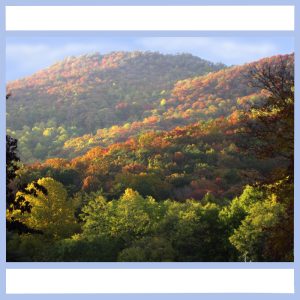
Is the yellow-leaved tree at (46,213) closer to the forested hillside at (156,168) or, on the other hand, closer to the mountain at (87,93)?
the forested hillside at (156,168)

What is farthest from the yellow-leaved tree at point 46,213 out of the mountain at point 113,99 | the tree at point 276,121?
the tree at point 276,121

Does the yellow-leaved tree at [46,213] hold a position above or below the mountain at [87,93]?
below

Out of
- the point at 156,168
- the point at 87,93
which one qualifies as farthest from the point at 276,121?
the point at 87,93

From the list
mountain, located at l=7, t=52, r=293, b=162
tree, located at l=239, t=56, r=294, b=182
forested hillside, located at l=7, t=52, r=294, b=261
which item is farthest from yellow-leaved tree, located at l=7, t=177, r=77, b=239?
tree, located at l=239, t=56, r=294, b=182

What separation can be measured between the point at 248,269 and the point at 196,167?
282 cm

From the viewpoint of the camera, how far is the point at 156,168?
15602mm

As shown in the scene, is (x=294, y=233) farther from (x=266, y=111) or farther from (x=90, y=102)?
(x=90, y=102)

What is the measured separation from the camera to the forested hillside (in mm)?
14219

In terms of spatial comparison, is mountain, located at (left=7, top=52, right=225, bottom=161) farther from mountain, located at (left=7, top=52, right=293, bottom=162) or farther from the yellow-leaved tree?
the yellow-leaved tree

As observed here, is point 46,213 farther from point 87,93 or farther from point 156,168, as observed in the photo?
point 87,93

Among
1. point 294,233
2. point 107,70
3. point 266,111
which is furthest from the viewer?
point 107,70

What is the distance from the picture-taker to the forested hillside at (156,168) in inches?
560
